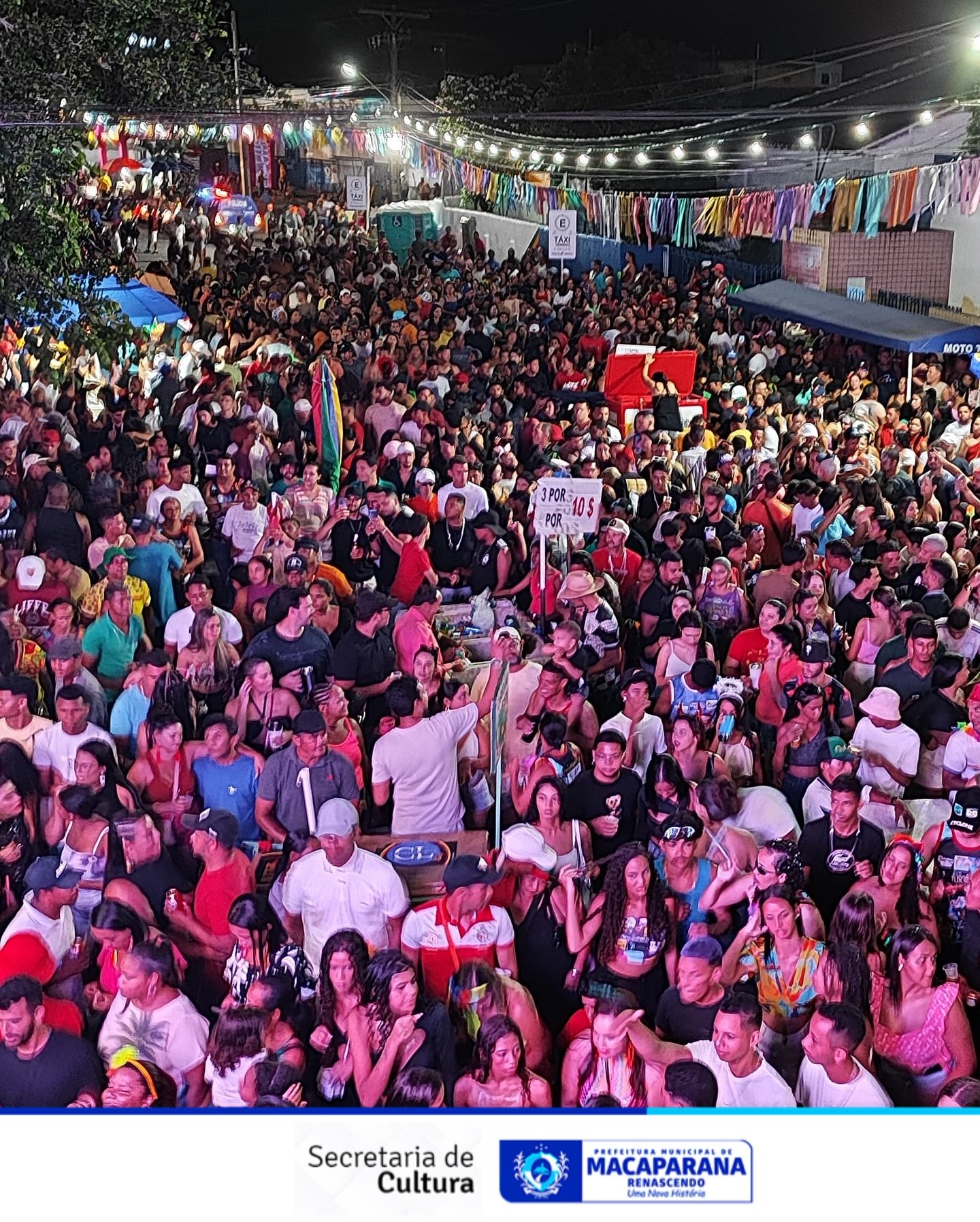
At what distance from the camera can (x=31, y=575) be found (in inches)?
260

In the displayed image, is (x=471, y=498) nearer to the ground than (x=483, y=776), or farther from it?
farther from it

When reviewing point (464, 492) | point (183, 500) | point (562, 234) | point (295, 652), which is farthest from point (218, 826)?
point (562, 234)

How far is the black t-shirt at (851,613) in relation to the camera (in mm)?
6574

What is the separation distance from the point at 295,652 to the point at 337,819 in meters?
1.57

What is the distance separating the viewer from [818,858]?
15.2 feet

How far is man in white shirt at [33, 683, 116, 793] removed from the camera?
5.12 meters

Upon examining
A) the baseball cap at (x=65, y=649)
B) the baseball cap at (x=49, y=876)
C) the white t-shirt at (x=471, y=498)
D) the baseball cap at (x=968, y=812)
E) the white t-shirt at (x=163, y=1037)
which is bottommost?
the white t-shirt at (x=163, y=1037)

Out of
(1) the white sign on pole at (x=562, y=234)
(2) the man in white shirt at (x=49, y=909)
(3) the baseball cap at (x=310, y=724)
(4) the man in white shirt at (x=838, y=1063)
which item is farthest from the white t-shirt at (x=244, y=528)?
(1) the white sign on pole at (x=562, y=234)

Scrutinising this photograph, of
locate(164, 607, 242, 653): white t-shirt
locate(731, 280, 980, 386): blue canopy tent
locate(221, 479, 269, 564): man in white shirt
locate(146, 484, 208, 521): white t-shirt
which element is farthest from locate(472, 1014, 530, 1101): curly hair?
locate(731, 280, 980, 386): blue canopy tent

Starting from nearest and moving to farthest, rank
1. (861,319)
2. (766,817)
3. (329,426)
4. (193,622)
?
(766,817)
(193,622)
(329,426)
(861,319)

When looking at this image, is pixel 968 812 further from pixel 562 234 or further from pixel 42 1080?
pixel 562 234

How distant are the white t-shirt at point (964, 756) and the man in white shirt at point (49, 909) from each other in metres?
0.83

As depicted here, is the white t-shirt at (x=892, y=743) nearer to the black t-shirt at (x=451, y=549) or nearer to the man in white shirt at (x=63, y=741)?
the man in white shirt at (x=63, y=741)
